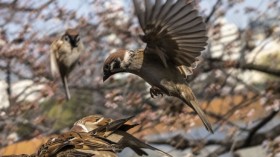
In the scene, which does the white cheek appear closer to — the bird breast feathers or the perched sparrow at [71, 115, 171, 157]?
the bird breast feathers

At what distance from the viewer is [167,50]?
8.33 feet

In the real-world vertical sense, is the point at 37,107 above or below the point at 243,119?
above

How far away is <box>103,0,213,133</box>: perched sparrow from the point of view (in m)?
2.30

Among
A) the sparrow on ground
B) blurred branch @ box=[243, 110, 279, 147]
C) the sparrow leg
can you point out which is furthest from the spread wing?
blurred branch @ box=[243, 110, 279, 147]

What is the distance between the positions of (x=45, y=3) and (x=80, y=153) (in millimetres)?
4485

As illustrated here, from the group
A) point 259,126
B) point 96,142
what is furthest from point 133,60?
point 259,126

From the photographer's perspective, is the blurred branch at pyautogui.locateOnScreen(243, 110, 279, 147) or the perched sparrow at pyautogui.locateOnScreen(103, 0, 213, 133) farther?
the blurred branch at pyautogui.locateOnScreen(243, 110, 279, 147)

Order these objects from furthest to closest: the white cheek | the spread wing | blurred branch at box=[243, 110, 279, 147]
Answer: blurred branch at box=[243, 110, 279, 147]
the white cheek
the spread wing

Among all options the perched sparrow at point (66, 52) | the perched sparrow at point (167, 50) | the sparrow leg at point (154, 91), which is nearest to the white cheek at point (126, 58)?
the perched sparrow at point (167, 50)

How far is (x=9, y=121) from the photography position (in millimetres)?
5203

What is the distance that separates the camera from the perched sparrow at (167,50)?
90.7 inches

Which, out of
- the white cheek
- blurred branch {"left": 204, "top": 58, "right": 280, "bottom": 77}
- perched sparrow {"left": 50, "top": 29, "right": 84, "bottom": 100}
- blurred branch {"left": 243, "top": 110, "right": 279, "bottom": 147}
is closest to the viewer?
the white cheek

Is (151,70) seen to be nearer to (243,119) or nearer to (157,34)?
(157,34)

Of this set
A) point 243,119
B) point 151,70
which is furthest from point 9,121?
point 151,70
